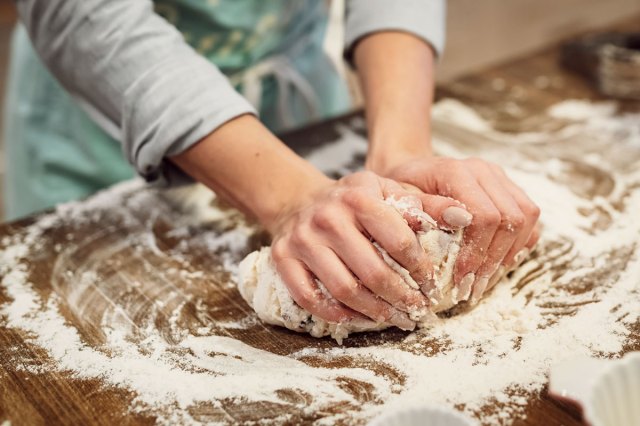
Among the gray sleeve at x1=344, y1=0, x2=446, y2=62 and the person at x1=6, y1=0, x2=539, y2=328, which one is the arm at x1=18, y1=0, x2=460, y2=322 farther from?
the gray sleeve at x1=344, y1=0, x2=446, y2=62

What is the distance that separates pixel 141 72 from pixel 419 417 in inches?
21.7

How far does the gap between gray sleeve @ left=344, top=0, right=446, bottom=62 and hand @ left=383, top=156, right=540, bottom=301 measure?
0.32 meters

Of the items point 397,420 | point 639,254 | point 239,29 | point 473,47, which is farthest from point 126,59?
point 473,47

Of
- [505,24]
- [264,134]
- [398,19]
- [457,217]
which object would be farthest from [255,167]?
[505,24]

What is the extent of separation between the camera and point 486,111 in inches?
51.7

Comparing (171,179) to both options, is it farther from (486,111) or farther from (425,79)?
(486,111)

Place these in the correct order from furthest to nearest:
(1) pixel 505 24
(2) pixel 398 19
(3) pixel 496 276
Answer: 1. (1) pixel 505 24
2. (2) pixel 398 19
3. (3) pixel 496 276

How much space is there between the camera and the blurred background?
2.13 meters

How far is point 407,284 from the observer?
2.50ft

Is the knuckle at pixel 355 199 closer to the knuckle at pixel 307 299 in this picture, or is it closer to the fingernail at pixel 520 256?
the knuckle at pixel 307 299

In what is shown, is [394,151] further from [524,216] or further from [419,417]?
[419,417]

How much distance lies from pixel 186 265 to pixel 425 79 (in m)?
0.45

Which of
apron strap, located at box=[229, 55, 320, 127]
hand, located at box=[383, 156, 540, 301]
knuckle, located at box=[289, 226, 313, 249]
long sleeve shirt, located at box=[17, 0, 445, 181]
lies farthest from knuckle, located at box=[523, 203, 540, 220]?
apron strap, located at box=[229, 55, 320, 127]

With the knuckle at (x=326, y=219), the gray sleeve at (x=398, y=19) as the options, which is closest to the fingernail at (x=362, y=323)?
the knuckle at (x=326, y=219)
